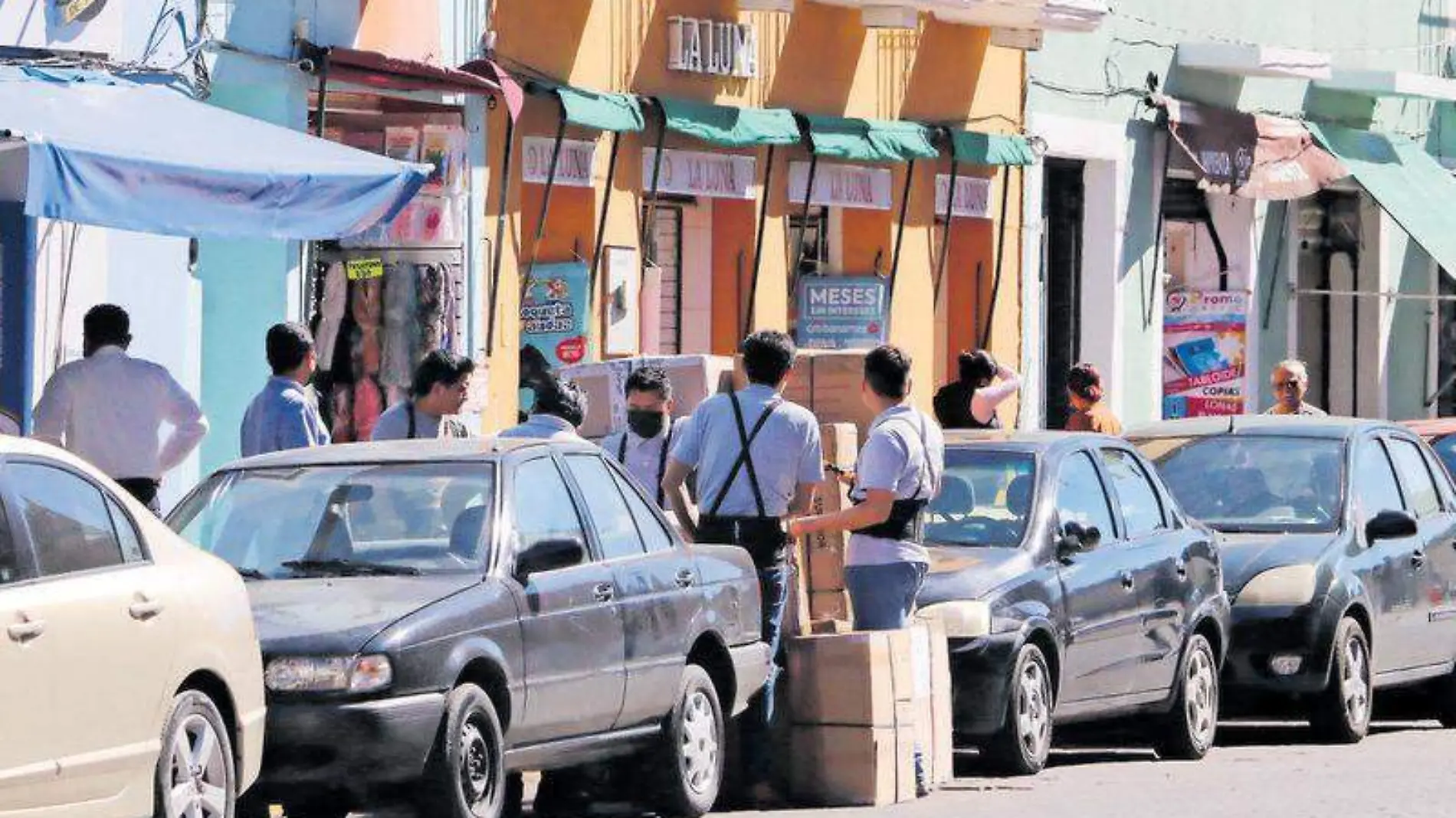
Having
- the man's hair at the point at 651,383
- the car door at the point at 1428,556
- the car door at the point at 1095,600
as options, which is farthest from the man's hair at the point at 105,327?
the car door at the point at 1428,556

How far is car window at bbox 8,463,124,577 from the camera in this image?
37.1 feet

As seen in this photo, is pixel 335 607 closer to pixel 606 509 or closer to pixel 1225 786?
pixel 606 509

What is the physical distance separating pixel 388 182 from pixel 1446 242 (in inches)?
804

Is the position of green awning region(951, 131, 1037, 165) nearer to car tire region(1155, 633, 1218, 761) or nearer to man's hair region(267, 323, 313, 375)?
car tire region(1155, 633, 1218, 761)

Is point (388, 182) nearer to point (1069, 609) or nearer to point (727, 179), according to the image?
point (1069, 609)

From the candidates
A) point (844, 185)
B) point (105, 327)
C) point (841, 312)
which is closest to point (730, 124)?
point (844, 185)

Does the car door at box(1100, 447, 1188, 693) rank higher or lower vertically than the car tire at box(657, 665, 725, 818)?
higher

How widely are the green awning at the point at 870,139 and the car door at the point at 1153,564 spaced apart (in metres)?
10.2

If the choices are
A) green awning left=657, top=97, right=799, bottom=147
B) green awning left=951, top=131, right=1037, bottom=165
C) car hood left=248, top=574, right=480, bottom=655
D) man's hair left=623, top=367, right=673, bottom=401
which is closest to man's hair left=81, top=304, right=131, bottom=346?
man's hair left=623, top=367, right=673, bottom=401

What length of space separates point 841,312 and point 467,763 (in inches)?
649

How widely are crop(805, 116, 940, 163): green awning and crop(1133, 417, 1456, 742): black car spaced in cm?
806

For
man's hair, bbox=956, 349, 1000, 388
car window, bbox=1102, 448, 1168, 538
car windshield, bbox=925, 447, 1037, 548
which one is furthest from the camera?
man's hair, bbox=956, 349, 1000, 388

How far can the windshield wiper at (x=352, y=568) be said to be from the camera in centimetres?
1355

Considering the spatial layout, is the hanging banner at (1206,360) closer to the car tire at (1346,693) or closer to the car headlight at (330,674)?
the car tire at (1346,693)
